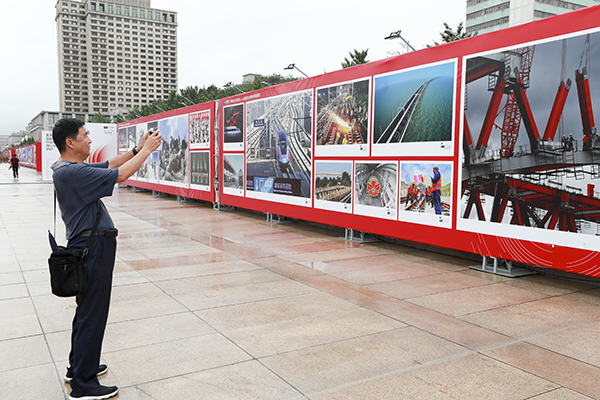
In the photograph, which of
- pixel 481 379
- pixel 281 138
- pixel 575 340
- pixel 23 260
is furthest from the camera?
pixel 281 138

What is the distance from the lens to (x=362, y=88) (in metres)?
9.66

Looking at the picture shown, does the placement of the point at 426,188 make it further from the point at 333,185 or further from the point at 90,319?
→ the point at 90,319

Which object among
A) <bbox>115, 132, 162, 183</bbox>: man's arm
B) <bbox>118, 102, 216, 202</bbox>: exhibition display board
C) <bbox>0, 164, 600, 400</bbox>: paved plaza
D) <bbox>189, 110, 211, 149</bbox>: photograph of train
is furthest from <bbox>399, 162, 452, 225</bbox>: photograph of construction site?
<bbox>189, 110, 211, 149</bbox>: photograph of train

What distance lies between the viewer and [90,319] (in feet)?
11.3

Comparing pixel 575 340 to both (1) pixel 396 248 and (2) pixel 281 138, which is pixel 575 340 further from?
(2) pixel 281 138

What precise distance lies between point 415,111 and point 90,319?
6538 millimetres

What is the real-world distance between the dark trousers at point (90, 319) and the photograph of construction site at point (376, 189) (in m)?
6.31

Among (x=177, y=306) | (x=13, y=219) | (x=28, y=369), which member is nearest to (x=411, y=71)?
(x=177, y=306)

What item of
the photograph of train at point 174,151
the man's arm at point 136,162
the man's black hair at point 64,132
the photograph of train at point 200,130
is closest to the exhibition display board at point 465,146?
the photograph of train at point 200,130

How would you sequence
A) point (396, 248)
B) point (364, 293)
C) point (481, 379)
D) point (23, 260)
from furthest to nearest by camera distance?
1. point (396, 248)
2. point (23, 260)
3. point (364, 293)
4. point (481, 379)

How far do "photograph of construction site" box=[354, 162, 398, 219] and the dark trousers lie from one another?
6313mm

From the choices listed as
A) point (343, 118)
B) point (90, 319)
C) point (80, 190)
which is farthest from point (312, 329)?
point (343, 118)

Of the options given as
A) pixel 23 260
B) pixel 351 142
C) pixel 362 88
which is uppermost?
pixel 362 88

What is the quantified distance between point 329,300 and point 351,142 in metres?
4.73
